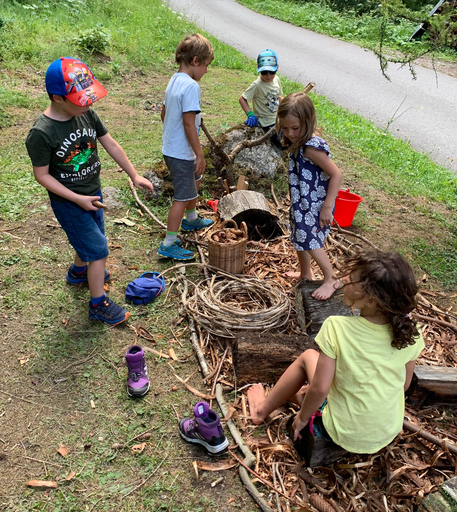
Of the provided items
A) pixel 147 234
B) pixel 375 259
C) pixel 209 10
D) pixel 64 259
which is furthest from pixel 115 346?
pixel 209 10

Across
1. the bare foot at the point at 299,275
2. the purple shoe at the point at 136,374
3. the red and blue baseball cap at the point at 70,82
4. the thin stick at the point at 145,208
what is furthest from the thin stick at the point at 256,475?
the thin stick at the point at 145,208

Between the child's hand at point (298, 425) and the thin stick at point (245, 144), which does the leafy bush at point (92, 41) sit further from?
the child's hand at point (298, 425)

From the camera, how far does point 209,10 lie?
18141 mm

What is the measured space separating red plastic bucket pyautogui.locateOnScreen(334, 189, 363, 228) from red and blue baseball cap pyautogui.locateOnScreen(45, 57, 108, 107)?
2.82 metres

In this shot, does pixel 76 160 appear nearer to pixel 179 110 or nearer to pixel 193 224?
pixel 179 110

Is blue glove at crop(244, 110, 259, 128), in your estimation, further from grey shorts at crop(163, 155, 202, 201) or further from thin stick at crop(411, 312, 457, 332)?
thin stick at crop(411, 312, 457, 332)

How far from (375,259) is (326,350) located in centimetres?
49

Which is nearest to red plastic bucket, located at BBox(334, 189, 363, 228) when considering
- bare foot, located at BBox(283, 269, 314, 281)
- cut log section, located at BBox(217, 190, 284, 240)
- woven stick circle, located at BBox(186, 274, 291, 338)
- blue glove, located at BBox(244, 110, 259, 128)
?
cut log section, located at BBox(217, 190, 284, 240)

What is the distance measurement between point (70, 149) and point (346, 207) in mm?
2917

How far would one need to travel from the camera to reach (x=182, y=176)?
381cm

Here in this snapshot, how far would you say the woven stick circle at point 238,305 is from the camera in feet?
10.4

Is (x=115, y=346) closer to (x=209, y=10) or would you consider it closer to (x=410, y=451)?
(x=410, y=451)

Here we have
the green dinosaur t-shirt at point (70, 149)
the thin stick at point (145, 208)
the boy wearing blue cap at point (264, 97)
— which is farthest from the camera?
the boy wearing blue cap at point (264, 97)

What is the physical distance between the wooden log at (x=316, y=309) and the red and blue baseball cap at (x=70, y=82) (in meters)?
2.06
